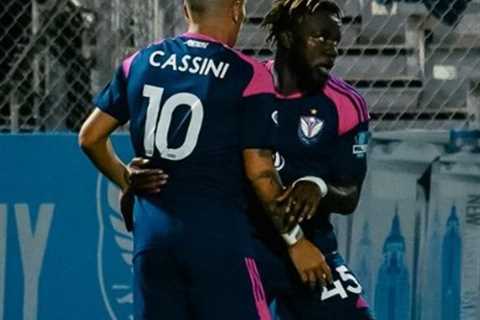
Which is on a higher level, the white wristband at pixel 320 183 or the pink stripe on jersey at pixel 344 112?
the pink stripe on jersey at pixel 344 112

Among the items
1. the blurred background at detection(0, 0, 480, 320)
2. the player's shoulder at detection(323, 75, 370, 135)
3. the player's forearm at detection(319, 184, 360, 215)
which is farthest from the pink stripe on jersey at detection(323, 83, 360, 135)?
the blurred background at detection(0, 0, 480, 320)

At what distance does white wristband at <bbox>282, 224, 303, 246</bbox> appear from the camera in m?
4.80

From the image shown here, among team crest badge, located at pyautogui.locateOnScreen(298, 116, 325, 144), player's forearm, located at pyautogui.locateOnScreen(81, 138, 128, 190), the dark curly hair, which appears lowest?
player's forearm, located at pyautogui.locateOnScreen(81, 138, 128, 190)

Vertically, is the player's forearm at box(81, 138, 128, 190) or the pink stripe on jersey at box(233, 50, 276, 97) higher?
the pink stripe on jersey at box(233, 50, 276, 97)

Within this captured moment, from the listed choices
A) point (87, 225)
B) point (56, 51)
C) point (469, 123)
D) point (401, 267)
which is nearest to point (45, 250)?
point (87, 225)

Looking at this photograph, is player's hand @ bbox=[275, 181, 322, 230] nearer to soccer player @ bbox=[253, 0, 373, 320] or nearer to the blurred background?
soccer player @ bbox=[253, 0, 373, 320]

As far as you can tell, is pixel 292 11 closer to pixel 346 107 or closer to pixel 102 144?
pixel 346 107

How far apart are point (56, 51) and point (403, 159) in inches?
75.2

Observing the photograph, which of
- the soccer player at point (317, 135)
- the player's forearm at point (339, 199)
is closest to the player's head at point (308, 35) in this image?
the soccer player at point (317, 135)

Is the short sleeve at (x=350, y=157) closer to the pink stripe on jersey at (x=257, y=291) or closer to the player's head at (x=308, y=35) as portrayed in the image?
the player's head at (x=308, y=35)

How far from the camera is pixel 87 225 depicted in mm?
6867

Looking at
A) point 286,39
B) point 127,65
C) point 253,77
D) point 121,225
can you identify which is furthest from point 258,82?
point 121,225

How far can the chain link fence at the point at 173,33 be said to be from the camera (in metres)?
7.34

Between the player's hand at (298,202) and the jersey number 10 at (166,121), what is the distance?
0.37m
